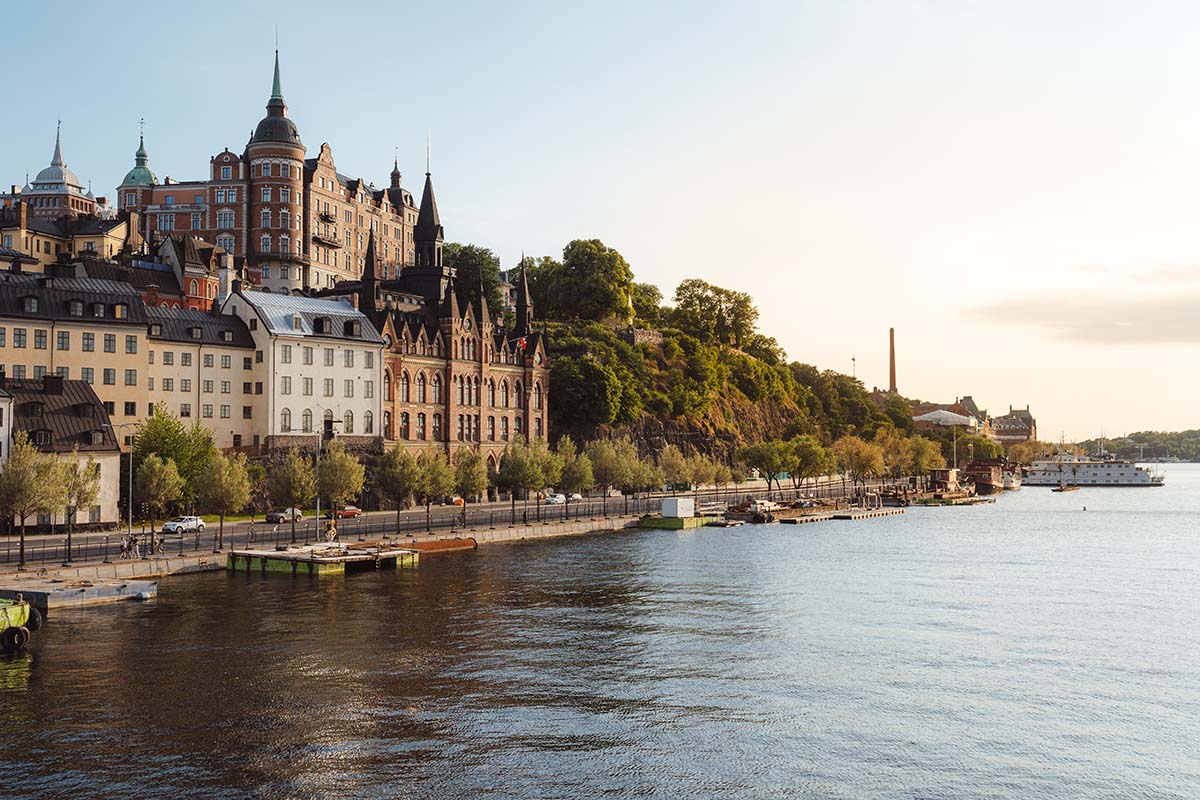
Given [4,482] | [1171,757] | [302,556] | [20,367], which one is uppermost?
[20,367]

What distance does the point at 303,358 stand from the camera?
112 m

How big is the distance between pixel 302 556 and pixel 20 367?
34385 mm

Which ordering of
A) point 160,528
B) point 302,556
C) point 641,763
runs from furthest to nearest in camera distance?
point 160,528, point 302,556, point 641,763

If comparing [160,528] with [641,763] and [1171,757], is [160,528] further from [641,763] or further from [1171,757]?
[1171,757]

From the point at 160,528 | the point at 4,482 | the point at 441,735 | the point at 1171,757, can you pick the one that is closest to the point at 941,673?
the point at 1171,757

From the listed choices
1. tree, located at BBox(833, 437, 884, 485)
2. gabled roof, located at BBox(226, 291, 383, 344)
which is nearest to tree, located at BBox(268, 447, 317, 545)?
gabled roof, located at BBox(226, 291, 383, 344)

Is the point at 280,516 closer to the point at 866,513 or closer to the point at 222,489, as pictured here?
the point at 222,489

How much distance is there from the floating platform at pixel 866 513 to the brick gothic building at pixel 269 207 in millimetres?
74210

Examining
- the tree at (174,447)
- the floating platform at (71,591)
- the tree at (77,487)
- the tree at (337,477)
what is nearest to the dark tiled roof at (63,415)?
the tree at (174,447)

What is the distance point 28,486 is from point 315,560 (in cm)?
1751

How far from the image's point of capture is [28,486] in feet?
224

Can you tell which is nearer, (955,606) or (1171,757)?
(1171,757)

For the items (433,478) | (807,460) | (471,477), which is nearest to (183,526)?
(433,478)

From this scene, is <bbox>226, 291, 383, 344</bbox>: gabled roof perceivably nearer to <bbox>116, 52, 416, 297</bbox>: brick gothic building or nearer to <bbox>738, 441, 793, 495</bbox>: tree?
<bbox>116, 52, 416, 297</bbox>: brick gothic building
